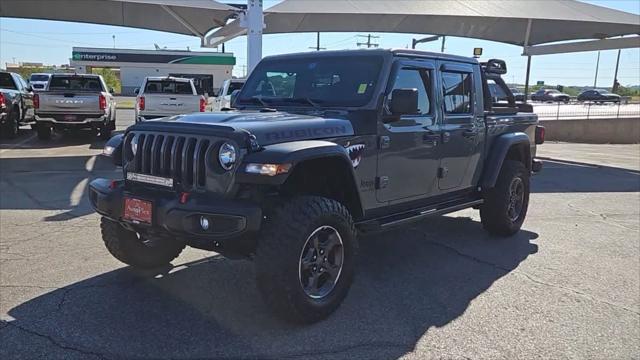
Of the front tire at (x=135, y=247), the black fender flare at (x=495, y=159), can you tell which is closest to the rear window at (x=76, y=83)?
the front tire at (x=135, y=247)

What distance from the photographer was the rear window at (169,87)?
51.5 feet

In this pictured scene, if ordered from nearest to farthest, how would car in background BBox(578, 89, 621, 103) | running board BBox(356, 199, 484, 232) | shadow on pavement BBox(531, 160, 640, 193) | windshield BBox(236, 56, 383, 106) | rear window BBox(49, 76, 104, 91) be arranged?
running board BBox(356, 199, 484, 232)
windshield BBox(236, 56, 383, 106)
shadow on pavement BBox(531, 160, 640, 193)
rear window BBox(49, 76, 104, 91)
car in background BBox(578, 89, 621, 103)

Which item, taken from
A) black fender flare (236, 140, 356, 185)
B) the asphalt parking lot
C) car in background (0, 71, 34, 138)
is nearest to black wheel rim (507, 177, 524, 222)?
the asphalt parking lot

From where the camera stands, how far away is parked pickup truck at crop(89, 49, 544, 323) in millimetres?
3568

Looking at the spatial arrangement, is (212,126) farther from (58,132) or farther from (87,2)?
(58,132)

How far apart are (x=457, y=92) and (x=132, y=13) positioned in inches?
585

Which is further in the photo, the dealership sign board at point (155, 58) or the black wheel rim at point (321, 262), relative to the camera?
the dealership sign board at point (155, 58)

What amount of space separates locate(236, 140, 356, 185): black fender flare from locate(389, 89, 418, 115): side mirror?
0.77 m

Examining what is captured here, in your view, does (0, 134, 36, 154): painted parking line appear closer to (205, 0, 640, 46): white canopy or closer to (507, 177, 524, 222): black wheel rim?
(205, 0, 640, 46): white canopy

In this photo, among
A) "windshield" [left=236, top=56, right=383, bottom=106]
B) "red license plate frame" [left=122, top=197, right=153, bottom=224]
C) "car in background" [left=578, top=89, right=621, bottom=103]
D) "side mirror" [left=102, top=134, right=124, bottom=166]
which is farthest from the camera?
"car in background" [left=578, top=89, right=621, bottom=103]

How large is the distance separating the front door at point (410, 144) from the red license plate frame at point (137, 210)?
1811mm

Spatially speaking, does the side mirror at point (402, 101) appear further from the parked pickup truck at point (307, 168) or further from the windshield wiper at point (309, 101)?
the windshield wiper at point (309, 101)

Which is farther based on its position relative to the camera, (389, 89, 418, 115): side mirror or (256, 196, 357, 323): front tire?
(389, 89, 418, 115): side mirror

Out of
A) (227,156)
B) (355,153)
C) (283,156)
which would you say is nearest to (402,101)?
(355,153)
